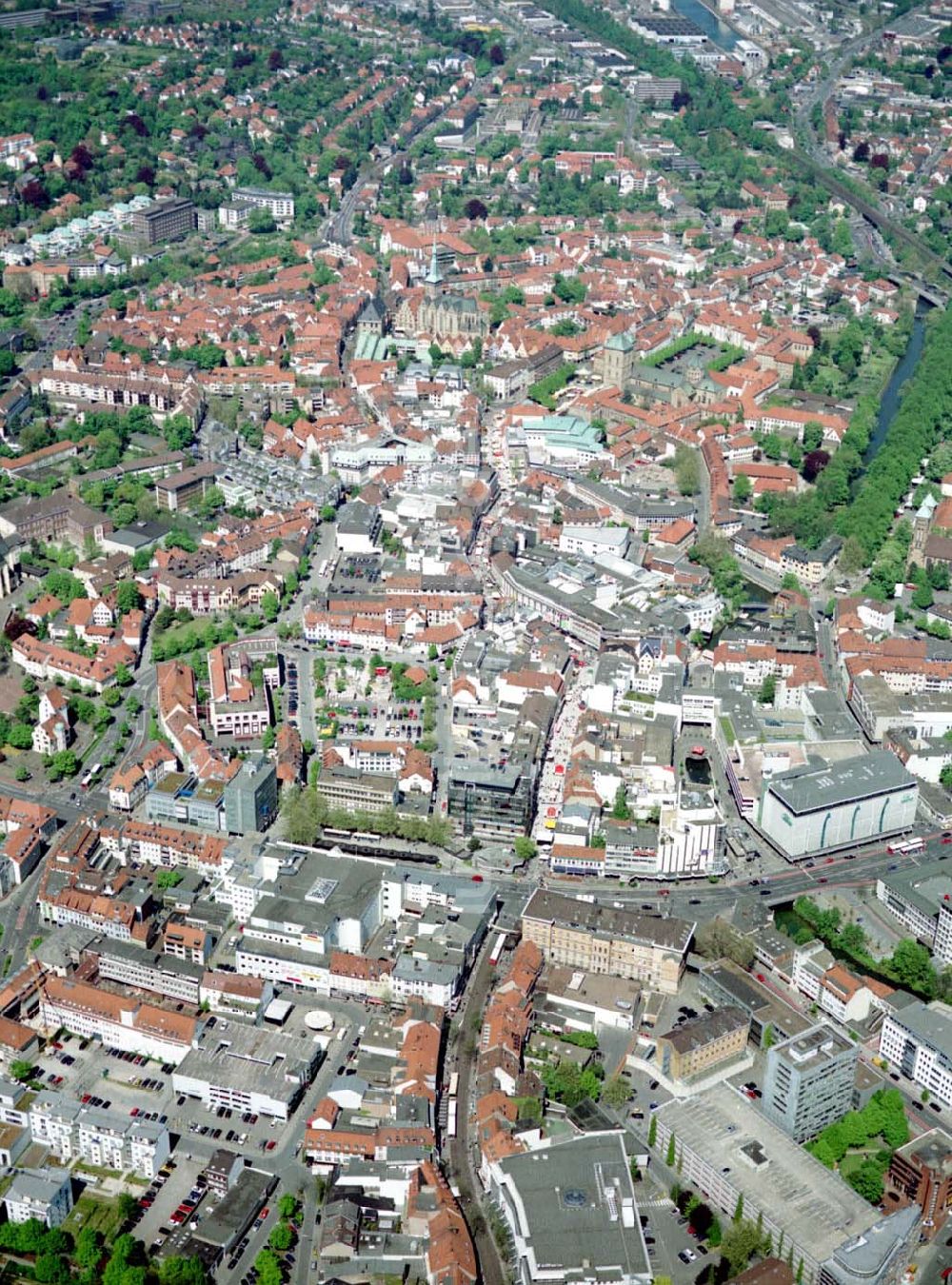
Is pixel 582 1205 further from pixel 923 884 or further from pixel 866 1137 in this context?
pixel 923 884

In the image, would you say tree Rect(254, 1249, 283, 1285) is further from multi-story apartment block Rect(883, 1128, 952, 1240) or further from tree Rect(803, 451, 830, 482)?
tree Rect(803, 451, 830, 482)

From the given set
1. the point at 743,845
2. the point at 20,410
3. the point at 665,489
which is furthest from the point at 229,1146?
the point at 20,410

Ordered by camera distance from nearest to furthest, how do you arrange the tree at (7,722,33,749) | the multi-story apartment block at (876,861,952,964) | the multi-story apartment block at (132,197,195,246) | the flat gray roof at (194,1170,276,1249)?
1. the flat gray roof at (194,1170,276,1249)
2. the multi-story apartment block at (876,861,952,964)
3. the tree at (7,722,33,749)
4. the multi-story apartment block at (132,197,195,246)

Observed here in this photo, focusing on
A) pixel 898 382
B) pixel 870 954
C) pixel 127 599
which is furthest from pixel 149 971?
pixel 898 382

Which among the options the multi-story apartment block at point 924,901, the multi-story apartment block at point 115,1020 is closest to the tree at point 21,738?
the multi-story apartment block at point 115,1020

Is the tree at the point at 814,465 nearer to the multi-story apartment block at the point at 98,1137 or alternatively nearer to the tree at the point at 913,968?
the tree at the point at 913,968

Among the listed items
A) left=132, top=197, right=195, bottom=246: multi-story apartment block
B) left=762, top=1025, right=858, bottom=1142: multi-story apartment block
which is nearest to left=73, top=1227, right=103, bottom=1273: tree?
left=762, top=1025, right=858, bottom=1142: multi-story apartment block
